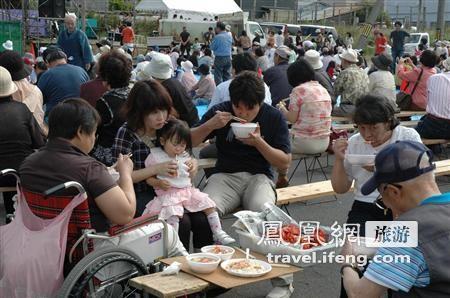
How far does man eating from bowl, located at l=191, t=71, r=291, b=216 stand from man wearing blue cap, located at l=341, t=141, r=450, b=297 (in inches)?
76.4

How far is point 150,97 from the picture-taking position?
398 cm

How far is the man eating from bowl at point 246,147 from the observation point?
14.1 feet

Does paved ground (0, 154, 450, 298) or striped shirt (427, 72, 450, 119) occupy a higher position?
striped shirt (427, 72, 450, 119)

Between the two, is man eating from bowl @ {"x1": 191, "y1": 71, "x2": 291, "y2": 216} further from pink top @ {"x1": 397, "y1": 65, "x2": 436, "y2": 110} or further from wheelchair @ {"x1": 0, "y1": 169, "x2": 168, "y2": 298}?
pink top @ {"x1": 397, "y1": 65, "x2": 436, "y2": 110}

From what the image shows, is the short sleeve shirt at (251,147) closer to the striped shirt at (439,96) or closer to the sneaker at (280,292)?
the sneaker at (280,292)

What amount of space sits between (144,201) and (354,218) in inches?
55.0

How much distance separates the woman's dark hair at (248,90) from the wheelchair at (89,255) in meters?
1.37

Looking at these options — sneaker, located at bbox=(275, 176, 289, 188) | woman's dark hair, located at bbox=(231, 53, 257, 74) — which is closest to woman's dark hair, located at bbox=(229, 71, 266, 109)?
sneaker, located at bbox=(275, 176, 289, 188)

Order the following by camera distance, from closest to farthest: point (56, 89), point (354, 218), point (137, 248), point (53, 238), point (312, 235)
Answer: point (53, 238)
point (137, 248)
point (312, 235)
point (354, 218)
point (56, 89)

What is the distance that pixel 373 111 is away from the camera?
357cm

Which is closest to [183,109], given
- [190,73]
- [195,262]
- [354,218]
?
[354,218]

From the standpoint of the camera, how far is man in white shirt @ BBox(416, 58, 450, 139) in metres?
7.27

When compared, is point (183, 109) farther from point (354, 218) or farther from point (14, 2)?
point (14, 2)

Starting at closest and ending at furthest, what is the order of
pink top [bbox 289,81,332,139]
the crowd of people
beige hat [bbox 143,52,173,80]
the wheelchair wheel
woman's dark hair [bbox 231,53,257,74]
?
the crowd of people
the wheelchair wheel
beige hat [bbox 143,52,173,80]
pink top [bbox 289,81,332,139]
woman's dark hair [bbox 231,53,257,74]
